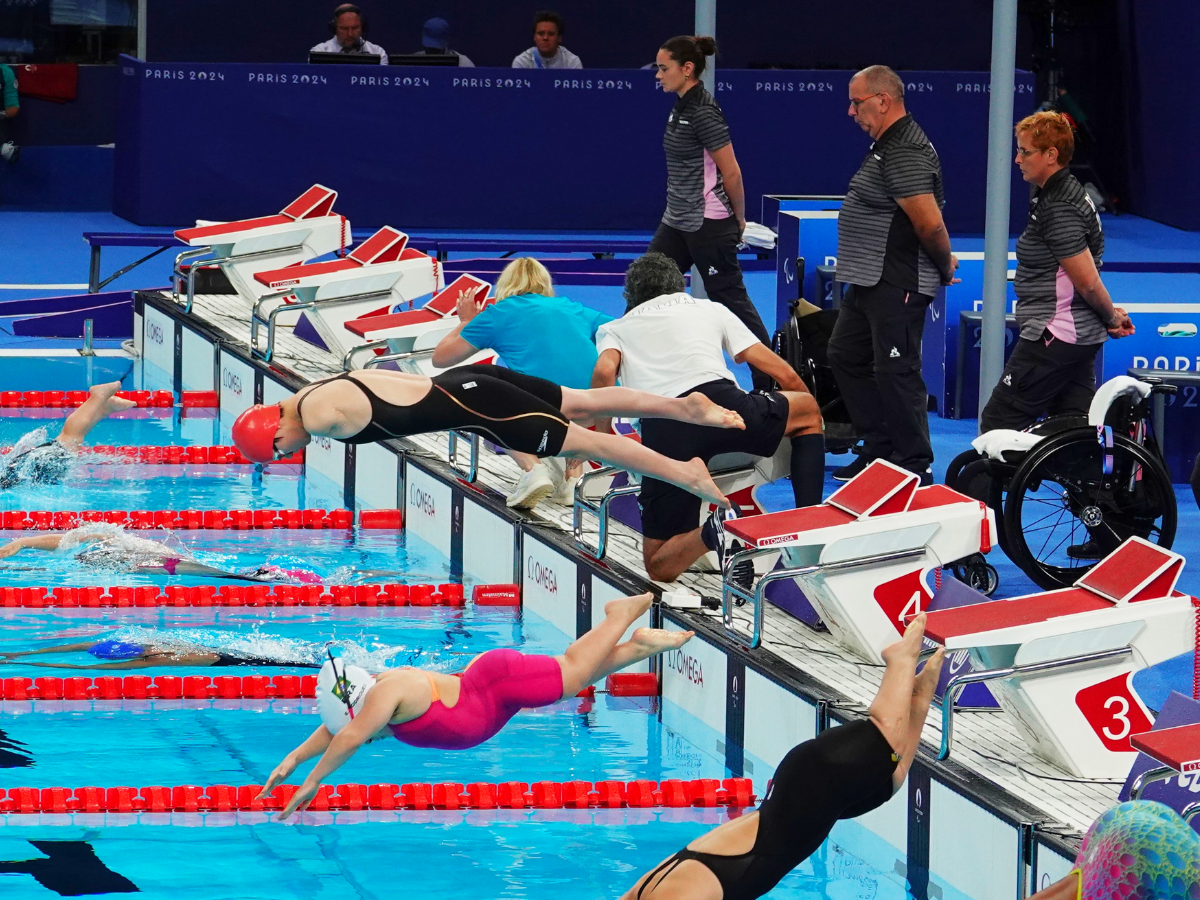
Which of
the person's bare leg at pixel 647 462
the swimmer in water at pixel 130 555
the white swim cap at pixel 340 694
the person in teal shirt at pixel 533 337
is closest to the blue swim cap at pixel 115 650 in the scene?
the swimmer in water at pixel 130 555

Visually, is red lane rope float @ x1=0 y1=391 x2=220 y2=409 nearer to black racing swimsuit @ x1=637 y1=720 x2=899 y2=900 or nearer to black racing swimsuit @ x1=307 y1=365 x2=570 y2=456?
black racing swimsuit @ x1=307 y1=365 x2=570 y2=456

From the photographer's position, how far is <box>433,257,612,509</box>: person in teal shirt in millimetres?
6945

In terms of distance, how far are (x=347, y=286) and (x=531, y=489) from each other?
2.81 meters

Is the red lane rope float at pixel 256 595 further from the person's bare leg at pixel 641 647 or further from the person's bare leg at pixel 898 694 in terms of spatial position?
the person's bare leg at pixel 898 694

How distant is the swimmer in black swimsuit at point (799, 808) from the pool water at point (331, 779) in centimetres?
82

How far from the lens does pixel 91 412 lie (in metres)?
8.27

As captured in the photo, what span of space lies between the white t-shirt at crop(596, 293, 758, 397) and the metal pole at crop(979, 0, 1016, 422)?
220cm

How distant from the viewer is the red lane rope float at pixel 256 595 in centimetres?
683

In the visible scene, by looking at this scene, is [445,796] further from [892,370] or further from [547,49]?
[547,49]

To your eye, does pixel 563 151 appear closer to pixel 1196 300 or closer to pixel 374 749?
pixel 1196 300

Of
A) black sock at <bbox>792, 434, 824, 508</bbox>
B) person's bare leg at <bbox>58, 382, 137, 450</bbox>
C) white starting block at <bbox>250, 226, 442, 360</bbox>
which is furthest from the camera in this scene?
white starting block at <bbox>250, 226, 442, 360</bbox>

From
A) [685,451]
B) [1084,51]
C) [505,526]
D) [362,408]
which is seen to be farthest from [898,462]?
[1084,51]

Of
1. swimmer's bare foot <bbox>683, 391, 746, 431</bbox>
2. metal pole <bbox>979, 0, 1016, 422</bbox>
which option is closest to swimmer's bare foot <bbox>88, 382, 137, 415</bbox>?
swimmer's bare foot <bbox>683, 391, 746, 431</bbox>

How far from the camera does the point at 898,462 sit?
677 cm
